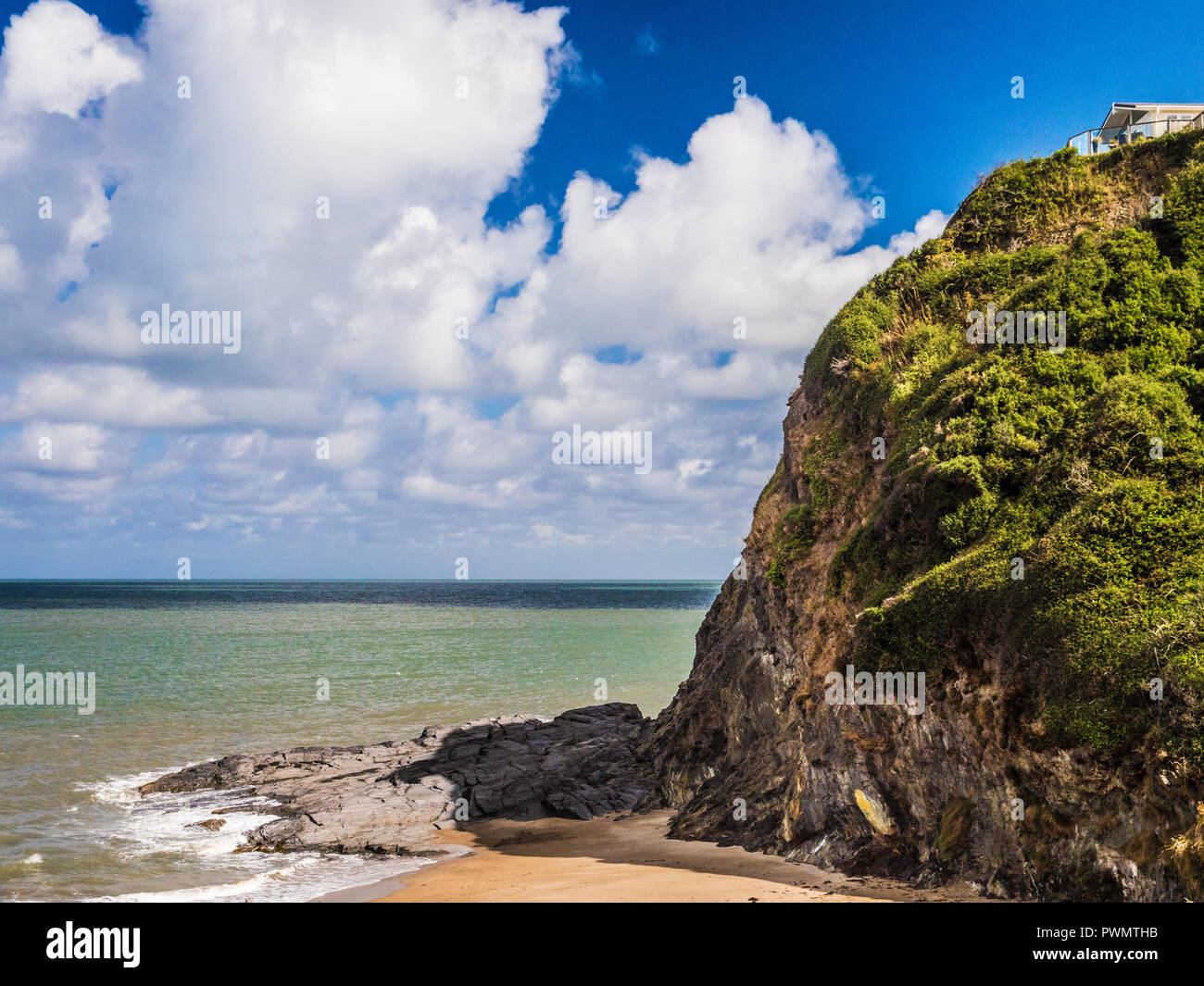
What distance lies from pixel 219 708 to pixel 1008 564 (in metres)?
35.9

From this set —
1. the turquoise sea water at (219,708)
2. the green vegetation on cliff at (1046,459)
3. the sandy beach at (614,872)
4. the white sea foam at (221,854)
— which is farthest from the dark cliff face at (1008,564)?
the turquoise sea water at (219,708)

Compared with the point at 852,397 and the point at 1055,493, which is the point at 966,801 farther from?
the point at 852,397

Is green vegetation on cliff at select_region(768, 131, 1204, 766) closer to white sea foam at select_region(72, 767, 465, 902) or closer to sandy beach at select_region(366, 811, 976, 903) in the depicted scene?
sandy beach at select_region(366, 811, 976, 903)

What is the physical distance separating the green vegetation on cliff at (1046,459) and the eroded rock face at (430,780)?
32.1 ft

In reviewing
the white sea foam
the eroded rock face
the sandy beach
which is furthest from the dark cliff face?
the white sea foam

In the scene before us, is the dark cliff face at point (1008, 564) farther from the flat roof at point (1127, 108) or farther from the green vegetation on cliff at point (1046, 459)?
the flat roof at point (1127, 108)

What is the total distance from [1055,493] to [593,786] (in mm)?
15004

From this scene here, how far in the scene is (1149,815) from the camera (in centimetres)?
904

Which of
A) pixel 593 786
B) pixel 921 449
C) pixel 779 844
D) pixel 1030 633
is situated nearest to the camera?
pixel 1030 633

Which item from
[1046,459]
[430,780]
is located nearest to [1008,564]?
[1046,459]

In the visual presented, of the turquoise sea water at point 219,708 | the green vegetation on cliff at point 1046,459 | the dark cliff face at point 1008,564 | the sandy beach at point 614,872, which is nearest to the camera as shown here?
the dark cliff face at point 1008,564

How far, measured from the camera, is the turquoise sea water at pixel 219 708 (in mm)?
17781
